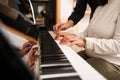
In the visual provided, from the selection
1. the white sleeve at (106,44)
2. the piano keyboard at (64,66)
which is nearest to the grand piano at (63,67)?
the piano keyboard at (64,66)

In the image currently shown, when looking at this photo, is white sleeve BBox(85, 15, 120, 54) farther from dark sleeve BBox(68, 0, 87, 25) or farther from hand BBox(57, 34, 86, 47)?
dark sleeve BBox(68, 0, 87, 25)

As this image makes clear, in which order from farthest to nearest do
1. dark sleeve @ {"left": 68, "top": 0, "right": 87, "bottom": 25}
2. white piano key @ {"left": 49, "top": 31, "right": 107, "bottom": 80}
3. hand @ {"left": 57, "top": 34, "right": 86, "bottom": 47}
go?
1. dark sleeve @ {"left": 68, "top": 0, "right": 87, "bottom": 25}
2. hand @ {"left": 57, "top": 34, "right": 86, "bottom": 47}
3. white piano key @ {"left": 49, "top": 31, "right": 107, "bottom": 80}

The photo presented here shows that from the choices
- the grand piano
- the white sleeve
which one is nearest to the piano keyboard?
the grand piano

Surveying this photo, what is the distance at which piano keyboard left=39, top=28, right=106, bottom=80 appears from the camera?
2.16ft

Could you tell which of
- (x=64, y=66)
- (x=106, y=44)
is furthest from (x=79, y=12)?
(x=64, y=66)

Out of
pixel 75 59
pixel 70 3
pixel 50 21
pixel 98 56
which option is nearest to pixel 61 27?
pixel 98 56

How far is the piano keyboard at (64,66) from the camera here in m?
0.66

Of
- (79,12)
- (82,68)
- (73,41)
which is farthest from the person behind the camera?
(79,12)

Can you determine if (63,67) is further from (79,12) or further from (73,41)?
(79,12)

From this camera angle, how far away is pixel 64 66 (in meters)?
0.77

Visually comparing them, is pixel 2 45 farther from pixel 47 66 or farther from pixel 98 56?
pixel 98 56

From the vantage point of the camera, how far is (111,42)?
108 cm

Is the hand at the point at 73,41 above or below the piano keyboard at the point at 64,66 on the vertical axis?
above

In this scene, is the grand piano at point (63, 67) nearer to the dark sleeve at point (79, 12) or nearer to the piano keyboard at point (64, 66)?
the piano keyboard at point (64, 66)
